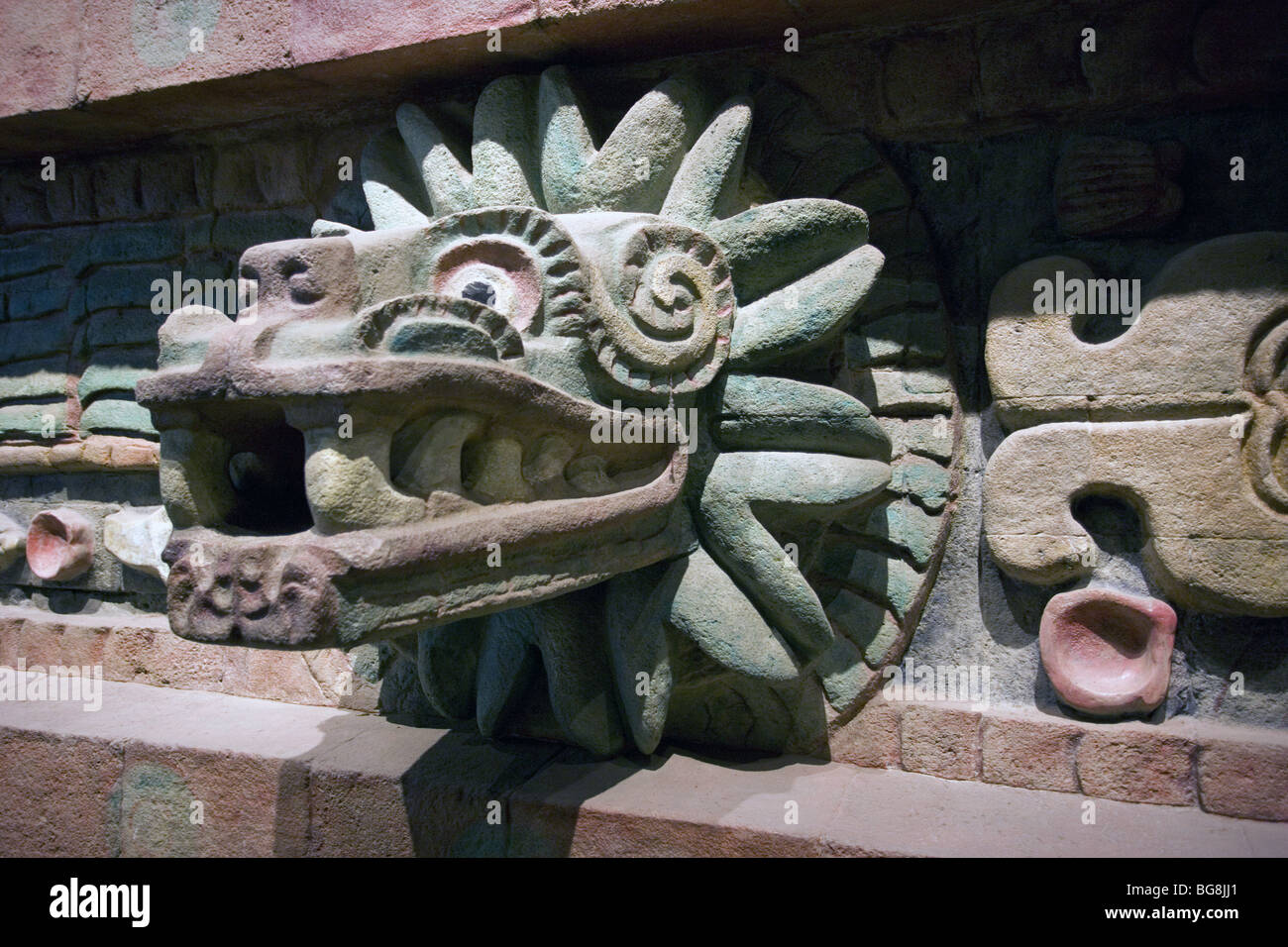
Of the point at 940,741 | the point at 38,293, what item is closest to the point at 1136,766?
the point at 940,741

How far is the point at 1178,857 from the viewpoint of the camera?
60.6 inches

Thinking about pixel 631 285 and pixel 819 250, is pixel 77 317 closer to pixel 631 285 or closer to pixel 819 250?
pixel 631 285

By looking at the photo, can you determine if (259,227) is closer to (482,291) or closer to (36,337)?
(36,337)

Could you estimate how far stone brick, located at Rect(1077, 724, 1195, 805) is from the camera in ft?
5.64

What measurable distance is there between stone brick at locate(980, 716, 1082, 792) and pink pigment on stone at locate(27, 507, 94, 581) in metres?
2.47

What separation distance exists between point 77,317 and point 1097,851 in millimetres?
2898

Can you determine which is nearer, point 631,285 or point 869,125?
point 631,285

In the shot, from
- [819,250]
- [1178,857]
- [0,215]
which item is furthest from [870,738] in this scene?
[0,215]

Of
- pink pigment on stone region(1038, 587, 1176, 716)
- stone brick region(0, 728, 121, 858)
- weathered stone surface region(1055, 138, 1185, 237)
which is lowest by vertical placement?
stone brick region(0, 728, 121, 858)

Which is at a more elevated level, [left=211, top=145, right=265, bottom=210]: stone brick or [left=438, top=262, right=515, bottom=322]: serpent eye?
[left=211, top=145, right=265, bottom=210]: stone brick

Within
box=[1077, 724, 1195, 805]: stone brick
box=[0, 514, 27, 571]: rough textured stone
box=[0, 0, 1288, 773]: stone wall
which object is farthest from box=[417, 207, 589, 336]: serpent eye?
box=[0, 514, 27, 571]: rough textured stone

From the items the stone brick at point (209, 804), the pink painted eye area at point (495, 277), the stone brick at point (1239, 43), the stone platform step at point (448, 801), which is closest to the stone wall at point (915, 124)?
the stone brick at point (1239, 43)

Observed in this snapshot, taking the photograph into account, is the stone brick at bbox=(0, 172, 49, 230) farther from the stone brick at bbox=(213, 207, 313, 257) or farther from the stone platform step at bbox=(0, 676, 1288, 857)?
the stone platform step at bbox=(0, 676, 1288, 857)

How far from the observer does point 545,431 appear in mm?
1448
